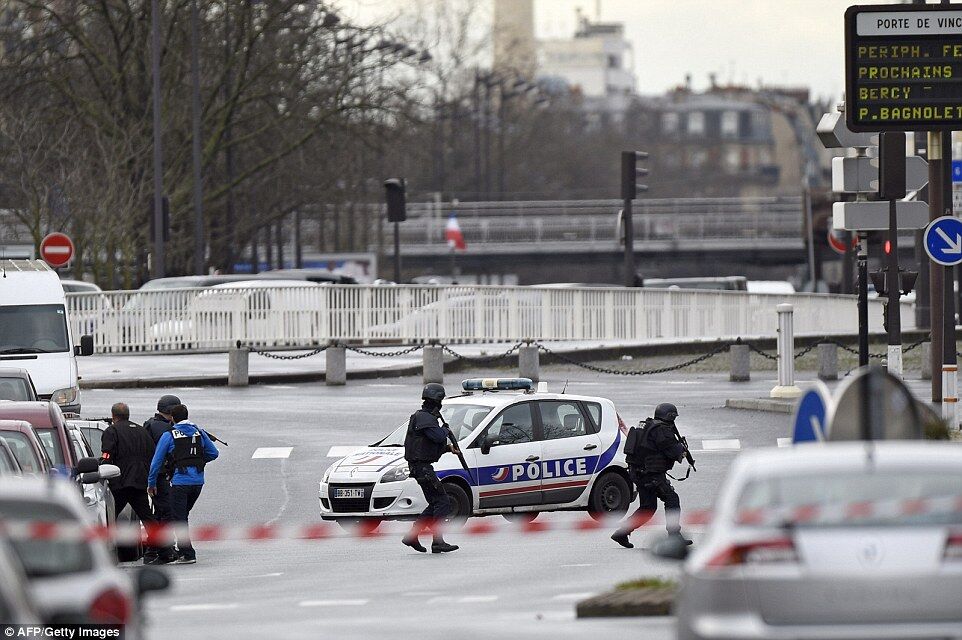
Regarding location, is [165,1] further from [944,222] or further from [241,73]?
[944,222]

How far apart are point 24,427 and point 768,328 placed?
1116 inches

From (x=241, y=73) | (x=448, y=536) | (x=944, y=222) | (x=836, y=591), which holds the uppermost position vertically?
(x=241, y=73)

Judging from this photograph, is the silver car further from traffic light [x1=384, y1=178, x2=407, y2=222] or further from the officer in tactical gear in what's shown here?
traffic light [x1=384, y1=178, x2=407, y2=222]

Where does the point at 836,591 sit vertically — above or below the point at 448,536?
above

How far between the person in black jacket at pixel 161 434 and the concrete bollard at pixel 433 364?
17.1 metres

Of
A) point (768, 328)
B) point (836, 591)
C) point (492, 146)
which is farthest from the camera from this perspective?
point (492, 146)

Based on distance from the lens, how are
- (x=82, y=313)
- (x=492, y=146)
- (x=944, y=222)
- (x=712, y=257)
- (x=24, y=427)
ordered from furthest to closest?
(x=492, y=146)
(x=712, y=257)
(x=82, y=313)
(x=944, y=222)
(x=24, y=427)

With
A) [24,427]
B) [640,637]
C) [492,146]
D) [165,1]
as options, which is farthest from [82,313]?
[492,146]

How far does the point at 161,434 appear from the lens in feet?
60.7

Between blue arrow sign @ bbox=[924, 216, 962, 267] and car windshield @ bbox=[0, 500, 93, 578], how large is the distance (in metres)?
16.6

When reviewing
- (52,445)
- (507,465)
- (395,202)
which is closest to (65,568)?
(52,445)

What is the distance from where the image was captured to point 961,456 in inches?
334

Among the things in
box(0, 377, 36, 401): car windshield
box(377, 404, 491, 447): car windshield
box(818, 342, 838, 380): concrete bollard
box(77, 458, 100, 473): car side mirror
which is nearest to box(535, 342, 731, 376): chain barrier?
box(818, 342, 838, 380): concrete bollard

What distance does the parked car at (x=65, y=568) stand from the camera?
7.79 meters
